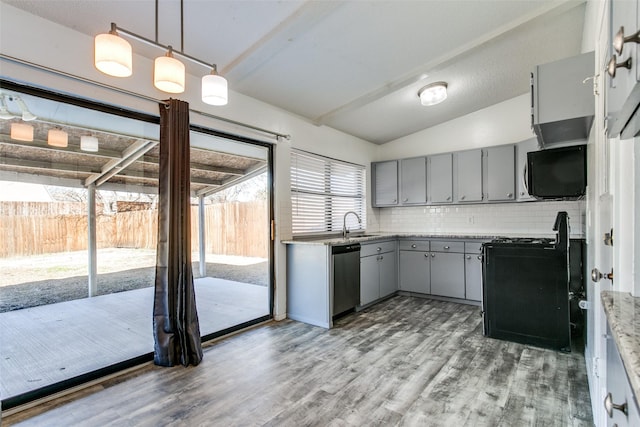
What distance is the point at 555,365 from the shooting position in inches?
102

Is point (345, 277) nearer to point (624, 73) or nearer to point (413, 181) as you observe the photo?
point (413, 181)

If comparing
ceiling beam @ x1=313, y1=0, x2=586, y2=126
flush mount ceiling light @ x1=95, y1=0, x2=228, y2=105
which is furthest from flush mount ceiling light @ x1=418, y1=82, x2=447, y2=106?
flush mount ceiling light @ x1=95, y1=0, x2=228, y2=105

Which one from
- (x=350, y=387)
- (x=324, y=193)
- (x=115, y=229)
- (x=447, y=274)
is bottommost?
(x=350, y=387)

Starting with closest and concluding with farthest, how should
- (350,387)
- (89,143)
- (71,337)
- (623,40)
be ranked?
(623,40) → (350,387) → (89,143) → (71,337)

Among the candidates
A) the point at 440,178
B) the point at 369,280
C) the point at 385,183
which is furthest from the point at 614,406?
the point at 385,183

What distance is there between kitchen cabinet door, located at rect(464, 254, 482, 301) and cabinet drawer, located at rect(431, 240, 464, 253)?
5.4 inches

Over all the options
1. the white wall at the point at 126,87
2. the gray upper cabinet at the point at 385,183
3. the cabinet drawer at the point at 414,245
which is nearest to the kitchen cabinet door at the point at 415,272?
the cabinet drawer at the point at 414,245

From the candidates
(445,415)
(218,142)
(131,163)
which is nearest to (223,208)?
(218,142)

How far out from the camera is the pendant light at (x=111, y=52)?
1.34 metres

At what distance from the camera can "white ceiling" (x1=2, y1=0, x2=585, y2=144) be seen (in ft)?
7.32

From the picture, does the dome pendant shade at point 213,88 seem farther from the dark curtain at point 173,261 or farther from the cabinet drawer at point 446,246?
the cabinet drawer at point 446,246

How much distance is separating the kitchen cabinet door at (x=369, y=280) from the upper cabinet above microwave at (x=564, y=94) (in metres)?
2.52

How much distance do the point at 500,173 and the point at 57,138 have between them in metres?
4.83

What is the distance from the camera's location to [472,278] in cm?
430
